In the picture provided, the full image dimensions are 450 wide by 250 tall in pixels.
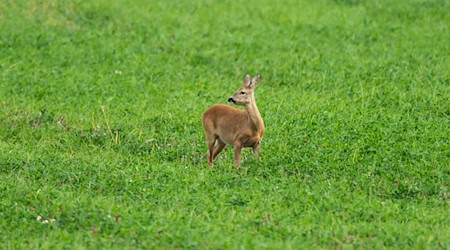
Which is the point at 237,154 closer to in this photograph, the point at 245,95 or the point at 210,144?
the point at 210,144

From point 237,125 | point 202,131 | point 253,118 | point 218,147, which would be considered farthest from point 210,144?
point 202,131

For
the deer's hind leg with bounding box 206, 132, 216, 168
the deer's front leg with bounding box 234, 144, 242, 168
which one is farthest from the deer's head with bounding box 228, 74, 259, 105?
the deer's hind leg with bounding box 206, 132, 216, 168

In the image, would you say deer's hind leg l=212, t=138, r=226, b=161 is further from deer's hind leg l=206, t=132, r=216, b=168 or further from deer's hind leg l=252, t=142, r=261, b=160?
deer's hind leg l=252, t=142, r=261, b=160

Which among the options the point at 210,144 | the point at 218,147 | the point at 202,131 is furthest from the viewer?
the point at 202,131

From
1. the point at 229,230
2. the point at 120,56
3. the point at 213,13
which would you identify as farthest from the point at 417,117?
the point at 213,13

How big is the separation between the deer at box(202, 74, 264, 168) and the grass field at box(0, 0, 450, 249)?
0.20 meters

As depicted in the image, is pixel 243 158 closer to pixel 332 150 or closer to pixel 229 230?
pixel 332 150

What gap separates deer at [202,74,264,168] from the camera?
30.5ft

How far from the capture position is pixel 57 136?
34.1 feet

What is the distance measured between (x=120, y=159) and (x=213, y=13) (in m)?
7.39

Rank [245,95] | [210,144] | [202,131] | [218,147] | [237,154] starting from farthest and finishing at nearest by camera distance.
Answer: [202,131] → [218,147] → [210,144] → [245,95] → [237,154]

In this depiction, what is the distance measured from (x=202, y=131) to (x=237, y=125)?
1.21 m

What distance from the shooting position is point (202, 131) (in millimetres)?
10516

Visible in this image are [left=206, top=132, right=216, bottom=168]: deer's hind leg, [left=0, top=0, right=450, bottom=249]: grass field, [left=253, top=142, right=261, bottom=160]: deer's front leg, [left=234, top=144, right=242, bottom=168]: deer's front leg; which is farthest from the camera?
[left=206, top=132, right=216, bottom=168]: deer's hind leg
